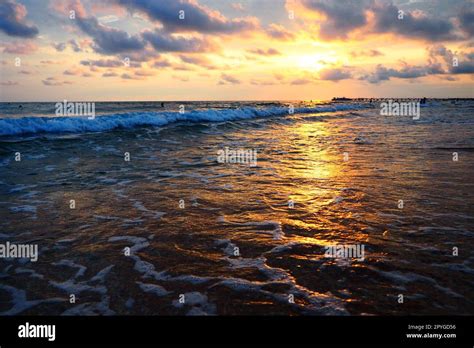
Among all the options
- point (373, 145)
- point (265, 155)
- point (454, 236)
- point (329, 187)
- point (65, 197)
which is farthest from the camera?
point (373, 145)

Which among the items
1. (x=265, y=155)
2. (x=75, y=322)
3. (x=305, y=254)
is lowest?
(x=75, y=322)

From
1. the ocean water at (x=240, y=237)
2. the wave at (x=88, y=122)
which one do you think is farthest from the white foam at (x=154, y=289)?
the wave at (x=88, y=122)

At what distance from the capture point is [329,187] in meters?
7.72

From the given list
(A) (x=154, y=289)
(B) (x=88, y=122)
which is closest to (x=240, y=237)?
(A) (x=154, y=289)

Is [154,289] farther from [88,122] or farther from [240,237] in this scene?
[88,122]

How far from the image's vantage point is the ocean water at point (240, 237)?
3.38 m

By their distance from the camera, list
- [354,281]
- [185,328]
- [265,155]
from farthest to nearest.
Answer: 1. [265,155]
2. [354,281]
3. [185,328]

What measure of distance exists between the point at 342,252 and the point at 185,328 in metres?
2.29

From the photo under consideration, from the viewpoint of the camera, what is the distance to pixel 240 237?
4.93 meters

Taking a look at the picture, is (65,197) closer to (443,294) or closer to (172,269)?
(172,269)

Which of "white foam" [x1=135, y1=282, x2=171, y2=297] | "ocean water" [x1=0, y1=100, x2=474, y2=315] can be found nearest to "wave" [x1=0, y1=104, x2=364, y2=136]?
"ocean water" [x1=0, y1=100, x2=474, y2=315]

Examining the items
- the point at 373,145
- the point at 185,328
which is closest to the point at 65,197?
the point at 185,328

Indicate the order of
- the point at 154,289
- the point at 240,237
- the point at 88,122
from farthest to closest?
the point at 88,122 → the point at 240,237 → the point at 154,289

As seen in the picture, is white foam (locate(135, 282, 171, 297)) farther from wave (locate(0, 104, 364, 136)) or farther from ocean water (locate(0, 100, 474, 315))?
wave (locate(0, 104, 364, 136))
